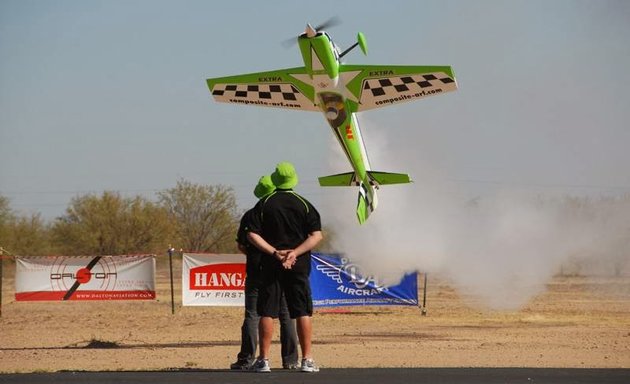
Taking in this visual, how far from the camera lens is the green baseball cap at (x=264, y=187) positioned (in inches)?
392

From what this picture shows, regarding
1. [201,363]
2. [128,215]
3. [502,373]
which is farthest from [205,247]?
[502,373]

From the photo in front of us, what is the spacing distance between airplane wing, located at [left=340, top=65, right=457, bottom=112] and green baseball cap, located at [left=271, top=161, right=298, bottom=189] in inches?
516

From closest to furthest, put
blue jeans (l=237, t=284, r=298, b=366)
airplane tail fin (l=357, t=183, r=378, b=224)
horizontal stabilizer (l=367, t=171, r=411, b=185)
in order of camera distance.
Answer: blue jeans (l=237, t=284, r=298, b=366) < horizontal stabilizer (l=367, t=171, r=411, b=185) < airplane tail fin (l=357, t=183, r=378, b=224)

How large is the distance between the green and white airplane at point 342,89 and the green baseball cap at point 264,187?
1138 cm

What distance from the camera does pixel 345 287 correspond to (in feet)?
76.2

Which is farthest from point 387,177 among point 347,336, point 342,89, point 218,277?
point 347,336

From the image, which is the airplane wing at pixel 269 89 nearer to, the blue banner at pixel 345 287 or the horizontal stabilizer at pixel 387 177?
the horizontal stabilizer at pixel 387 177

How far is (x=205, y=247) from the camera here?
6303 centimetres

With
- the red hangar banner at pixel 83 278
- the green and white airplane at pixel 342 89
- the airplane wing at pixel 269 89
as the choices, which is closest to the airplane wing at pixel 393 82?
the green and white airplane at pixel 342 89

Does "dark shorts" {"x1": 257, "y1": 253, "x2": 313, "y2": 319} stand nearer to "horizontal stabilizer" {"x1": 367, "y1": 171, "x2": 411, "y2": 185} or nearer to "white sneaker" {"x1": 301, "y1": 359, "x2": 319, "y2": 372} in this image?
"white sneaker" {"x1": 301, "y1": 359, "x2": 319, "y2": 372}

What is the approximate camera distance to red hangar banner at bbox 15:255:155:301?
23047mm

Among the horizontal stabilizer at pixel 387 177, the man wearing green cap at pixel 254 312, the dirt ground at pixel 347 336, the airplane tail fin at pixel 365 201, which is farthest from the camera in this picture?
the airplane tail fin at pixel 365 201

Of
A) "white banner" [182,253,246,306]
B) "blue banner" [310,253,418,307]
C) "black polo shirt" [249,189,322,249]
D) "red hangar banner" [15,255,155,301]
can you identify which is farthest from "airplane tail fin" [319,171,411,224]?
"black polo shirt" [249,189,322,249]

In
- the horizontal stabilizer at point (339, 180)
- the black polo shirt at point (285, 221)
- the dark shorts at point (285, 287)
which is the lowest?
the dark shorts at point (285, 287)
